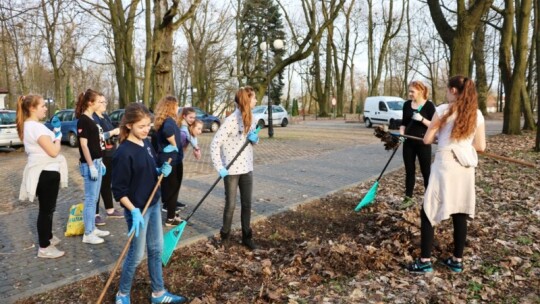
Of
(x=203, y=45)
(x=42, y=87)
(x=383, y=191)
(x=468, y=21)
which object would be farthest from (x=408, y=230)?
(x=42, y=87)

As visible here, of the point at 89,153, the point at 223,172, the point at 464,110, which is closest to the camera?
the point at 464,110

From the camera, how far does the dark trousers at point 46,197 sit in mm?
4445

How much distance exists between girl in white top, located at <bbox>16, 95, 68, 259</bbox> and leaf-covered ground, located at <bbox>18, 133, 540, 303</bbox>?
1064 millimetres

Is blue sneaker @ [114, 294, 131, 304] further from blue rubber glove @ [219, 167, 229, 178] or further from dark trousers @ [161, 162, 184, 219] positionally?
dark trousers @ [161, 162, 184, 219]

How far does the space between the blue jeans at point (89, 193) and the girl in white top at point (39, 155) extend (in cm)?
44

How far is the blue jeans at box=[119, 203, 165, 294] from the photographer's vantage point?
3.40m

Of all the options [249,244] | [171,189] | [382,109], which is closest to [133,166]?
[249,244]

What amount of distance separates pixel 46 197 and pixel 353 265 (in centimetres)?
330

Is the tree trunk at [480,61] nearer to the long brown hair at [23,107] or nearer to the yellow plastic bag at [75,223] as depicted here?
the yellow plastic bag at [75,223]

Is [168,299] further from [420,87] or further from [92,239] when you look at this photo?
[420,87]

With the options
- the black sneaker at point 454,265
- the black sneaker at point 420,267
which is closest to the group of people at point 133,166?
the black sneaker at point 420,267

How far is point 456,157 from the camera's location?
3.80 m

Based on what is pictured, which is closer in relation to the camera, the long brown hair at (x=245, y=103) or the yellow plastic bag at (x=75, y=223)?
the long brown hair at (x=245, y=103)

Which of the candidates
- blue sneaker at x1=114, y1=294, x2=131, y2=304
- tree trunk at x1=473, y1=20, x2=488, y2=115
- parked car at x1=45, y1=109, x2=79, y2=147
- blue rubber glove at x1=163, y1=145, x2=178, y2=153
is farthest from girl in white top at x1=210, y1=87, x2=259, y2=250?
tree trunk at x1=473, y1=20, x2=488, y2=115
